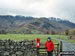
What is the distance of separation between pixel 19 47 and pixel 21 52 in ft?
1.71

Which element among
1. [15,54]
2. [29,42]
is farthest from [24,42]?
[15,54]

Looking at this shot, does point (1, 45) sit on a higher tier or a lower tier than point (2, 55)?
higher

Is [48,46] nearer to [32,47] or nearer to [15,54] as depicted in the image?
[32,47]

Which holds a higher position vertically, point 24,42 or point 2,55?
point 24,42

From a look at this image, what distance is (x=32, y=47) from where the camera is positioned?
46.6ft

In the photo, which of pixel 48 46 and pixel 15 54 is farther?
pixel 15 54

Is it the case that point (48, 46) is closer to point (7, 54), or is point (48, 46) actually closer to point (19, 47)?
point (19, 47)

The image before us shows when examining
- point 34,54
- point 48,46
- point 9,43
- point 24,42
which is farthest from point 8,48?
point 48,46

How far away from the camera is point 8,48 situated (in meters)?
14.0

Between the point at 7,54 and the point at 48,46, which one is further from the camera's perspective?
the point at 7,54

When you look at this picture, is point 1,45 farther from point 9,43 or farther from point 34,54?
point 34,54

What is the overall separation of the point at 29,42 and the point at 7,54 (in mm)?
2374

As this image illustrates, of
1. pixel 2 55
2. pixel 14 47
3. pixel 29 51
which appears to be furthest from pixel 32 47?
pixel 2 55

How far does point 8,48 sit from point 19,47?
1.04m
